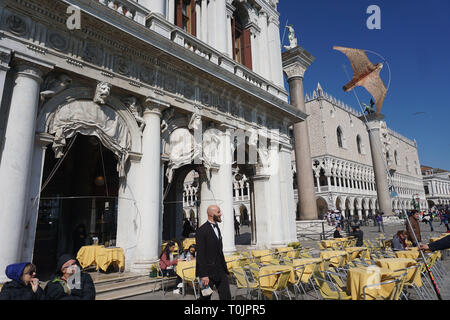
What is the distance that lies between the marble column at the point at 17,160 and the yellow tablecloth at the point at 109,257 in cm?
193

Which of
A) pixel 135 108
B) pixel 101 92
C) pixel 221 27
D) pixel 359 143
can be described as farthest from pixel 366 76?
pixel 359 143

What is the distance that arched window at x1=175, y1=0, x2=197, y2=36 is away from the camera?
10.6m

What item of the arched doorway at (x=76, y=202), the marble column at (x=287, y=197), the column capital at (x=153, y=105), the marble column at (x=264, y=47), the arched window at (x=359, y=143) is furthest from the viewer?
the arched window at (x=359, y=143)

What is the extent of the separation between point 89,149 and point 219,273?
9.89 m

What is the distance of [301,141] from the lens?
1752cm

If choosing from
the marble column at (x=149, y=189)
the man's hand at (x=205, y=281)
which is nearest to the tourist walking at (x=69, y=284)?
the man's hand at (x=205, y=281)

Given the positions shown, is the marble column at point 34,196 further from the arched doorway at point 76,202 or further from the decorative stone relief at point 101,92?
the arched doorway at point 76,202

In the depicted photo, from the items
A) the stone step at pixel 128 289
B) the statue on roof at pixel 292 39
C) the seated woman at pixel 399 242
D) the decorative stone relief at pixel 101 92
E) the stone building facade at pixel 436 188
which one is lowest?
the stone step at pixel 128 289

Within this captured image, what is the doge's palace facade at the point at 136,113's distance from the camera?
19.1ft

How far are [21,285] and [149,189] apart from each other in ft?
14.5

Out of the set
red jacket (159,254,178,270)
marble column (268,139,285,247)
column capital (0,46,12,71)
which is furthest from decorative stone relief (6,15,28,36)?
marble column (268,139,285,247)

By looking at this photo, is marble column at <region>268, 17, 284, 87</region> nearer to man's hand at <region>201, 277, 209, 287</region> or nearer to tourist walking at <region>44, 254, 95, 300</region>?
man's hand at <region>201, 277, 209, 287</region>

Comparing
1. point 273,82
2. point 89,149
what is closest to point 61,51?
point 89,149
